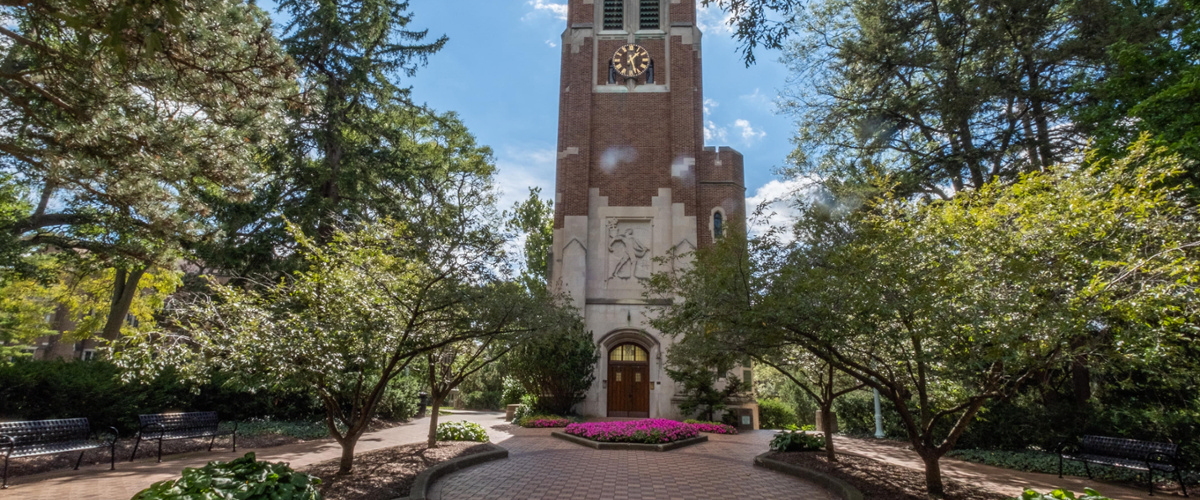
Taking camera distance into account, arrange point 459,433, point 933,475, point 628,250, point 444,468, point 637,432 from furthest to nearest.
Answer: point 628,250
point 637,432
point 459,433
point 444,468
point 933,475

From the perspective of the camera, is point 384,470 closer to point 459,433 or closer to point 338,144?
point 459,433

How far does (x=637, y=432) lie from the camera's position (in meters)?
13.1

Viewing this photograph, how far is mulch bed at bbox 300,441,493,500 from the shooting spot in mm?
6885

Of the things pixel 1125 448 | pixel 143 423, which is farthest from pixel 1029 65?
pixel 143 423

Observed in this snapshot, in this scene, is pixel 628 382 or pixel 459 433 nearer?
pixel 459 433

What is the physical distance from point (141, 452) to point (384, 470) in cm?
528

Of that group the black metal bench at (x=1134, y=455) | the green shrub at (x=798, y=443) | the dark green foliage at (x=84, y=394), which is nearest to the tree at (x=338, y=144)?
the dark green foliage at (x=84, y=394)

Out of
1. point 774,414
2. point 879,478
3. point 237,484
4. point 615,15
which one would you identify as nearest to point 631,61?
point 615,15

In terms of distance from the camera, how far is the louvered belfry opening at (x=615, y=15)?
25750 millimetres

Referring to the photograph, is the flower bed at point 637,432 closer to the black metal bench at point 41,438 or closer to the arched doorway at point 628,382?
the arched doorway at point 628,382

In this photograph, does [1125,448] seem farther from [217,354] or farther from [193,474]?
[217,354]

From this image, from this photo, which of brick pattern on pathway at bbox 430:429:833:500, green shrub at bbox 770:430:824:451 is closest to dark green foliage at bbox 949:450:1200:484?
green shrub at bbox 770:430:824:451

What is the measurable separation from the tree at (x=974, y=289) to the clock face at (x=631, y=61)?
18.0m

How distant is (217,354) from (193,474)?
11.1ft
